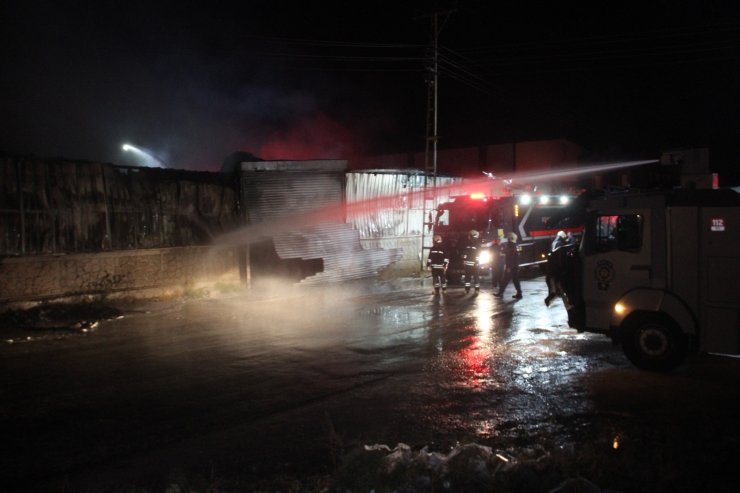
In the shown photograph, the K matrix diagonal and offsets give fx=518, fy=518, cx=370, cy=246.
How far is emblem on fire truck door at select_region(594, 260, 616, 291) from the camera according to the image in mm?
7609

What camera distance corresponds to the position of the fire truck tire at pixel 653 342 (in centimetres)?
710

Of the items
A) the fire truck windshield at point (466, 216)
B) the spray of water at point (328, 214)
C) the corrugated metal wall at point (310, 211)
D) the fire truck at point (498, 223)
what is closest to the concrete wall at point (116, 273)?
the spray of water at point (328, 214)

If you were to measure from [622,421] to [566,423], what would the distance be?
61 centimetres

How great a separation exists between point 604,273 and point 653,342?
115 cm

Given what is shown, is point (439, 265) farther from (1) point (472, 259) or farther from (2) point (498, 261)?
(2) point (498, 261)

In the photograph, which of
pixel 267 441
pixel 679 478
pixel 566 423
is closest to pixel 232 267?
pixel 267 441

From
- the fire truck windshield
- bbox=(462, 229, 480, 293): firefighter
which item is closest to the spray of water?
the fire truck windshield

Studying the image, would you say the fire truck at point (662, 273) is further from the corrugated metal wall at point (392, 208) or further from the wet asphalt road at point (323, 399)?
the corrugated metal wall at point (392, 208)

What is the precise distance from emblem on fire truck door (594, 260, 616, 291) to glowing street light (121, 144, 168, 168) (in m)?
18.4

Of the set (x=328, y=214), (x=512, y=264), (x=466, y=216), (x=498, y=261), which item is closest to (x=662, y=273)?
(x=512, y=264)

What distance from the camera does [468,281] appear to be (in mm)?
15508

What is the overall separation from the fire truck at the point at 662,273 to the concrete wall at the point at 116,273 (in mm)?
9947

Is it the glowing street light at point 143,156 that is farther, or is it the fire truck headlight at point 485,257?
the glowing street light at point 143,156

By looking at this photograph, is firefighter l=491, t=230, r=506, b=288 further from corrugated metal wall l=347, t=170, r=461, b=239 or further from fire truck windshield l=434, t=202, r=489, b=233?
corrugated metal wall l=347, t=170, r=461, b=239
